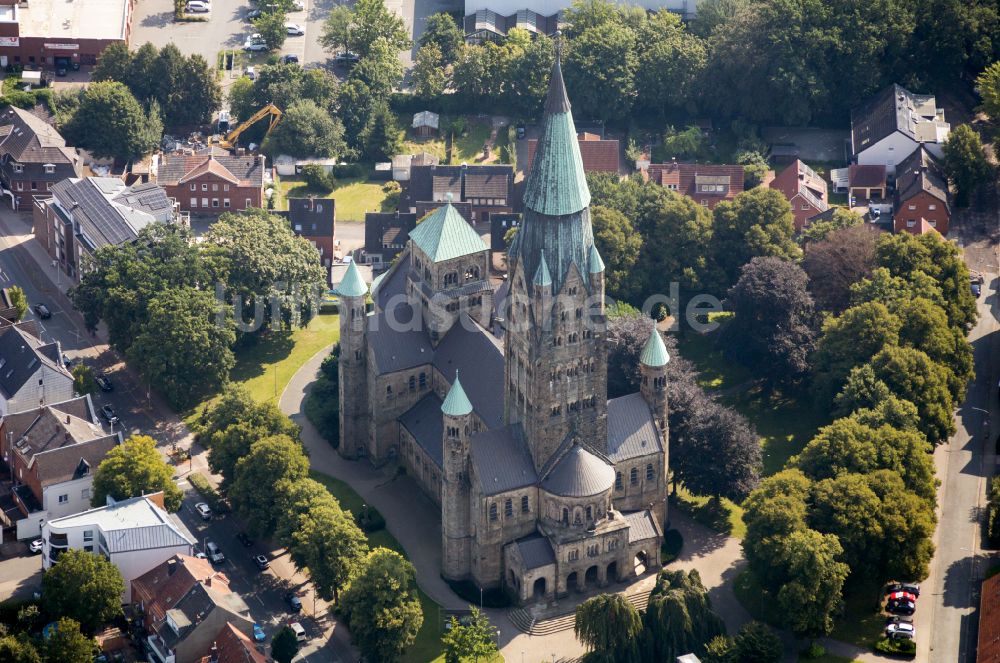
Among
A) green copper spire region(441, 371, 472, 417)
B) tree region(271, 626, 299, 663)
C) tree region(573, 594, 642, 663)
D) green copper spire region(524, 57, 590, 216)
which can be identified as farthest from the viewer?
green copper spire region(441, 371, 472, 417)

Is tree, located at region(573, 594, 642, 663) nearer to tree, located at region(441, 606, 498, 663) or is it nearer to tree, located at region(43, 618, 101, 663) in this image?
tree, located at region(441, 606, 498, 663)

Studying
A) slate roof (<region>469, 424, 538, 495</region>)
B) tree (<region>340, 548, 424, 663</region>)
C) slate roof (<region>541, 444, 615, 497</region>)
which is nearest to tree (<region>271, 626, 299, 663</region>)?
tree (<region>340, 548, 424, 663</region>)

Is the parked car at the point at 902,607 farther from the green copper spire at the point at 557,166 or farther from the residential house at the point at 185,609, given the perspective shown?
the residential house at the point at 185,609

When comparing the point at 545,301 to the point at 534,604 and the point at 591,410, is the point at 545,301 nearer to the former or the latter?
the point at 591,410

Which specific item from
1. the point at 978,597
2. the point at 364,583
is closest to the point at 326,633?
the point at 364,583

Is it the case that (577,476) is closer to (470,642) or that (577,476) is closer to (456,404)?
(456,404)

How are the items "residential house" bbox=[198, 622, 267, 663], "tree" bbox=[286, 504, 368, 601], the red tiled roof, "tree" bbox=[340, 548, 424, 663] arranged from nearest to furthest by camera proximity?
"residential house" bbox=[198, 622, 267, 663], the red tiled roof, "tree" bbox=[340, 548, 424, 663], "tree" bbox=[286, 504, 368, 601]

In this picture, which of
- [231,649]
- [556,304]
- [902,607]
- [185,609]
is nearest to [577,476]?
[556,304]
